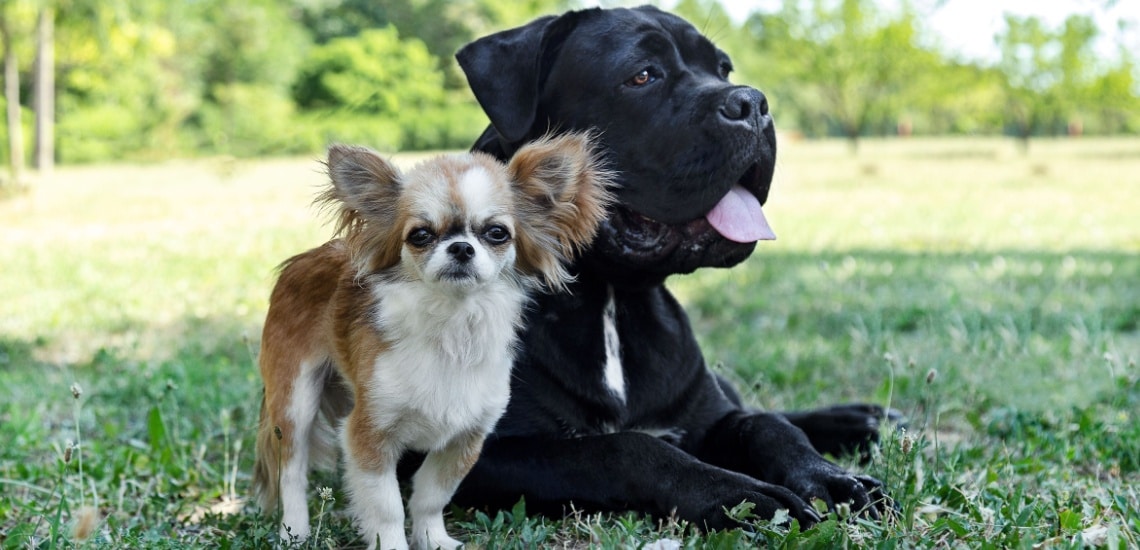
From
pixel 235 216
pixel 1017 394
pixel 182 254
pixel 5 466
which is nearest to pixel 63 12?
pixel 235 216

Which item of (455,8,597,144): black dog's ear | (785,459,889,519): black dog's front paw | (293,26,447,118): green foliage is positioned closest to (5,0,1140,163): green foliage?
(293,26,447,118): green foliage

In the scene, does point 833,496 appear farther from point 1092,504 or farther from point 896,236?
point 896,236

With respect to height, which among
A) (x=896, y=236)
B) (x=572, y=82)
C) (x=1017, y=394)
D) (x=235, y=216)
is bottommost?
(x=235, y=216)

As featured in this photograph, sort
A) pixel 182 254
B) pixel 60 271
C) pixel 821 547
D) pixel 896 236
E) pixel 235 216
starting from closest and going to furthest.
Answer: pixel 821 547, pixel 60 271, pixel 182 254, pixel 896 236, pixel 235 216

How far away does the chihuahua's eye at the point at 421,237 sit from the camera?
2.53m

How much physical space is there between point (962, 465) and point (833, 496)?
2.68 ft

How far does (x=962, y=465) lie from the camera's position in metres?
3.76

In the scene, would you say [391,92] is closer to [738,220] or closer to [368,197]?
[738,220]

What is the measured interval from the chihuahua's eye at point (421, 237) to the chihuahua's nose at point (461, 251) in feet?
0.37

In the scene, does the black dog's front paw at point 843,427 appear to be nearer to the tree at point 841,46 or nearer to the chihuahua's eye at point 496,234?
the chihuahua's eye at point 496,234

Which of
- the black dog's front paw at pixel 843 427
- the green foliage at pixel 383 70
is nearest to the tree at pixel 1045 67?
the green foliage at pixel 383 70

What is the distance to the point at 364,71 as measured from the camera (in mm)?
10555

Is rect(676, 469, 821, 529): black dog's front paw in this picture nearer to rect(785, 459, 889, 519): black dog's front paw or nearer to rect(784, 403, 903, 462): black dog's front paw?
rect(785, 459, 889, 519): black dog's front paw

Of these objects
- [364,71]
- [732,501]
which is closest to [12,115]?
[364,71]
